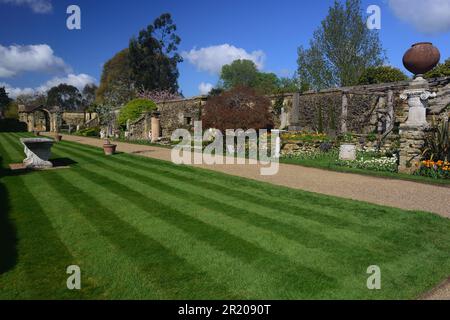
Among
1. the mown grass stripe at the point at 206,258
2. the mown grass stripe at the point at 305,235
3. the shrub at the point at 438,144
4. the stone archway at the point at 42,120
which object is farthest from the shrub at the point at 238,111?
the stone archway at the point at 42,120

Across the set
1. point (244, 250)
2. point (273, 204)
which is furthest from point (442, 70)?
point (244, 250)

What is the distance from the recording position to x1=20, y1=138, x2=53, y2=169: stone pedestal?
11711 mm

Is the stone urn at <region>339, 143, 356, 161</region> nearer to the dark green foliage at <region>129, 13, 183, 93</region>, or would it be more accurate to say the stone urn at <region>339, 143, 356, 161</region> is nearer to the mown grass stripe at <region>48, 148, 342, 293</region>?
the mown grass stripe at <region>48, 148, 342, 293</region>

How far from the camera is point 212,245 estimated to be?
4.86 metres

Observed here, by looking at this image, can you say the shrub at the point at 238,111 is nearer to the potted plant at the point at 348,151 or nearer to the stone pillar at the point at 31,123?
the potted plant at the point at 348,151

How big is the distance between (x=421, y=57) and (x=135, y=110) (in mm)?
27399

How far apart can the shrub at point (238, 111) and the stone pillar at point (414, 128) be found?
29.4ft

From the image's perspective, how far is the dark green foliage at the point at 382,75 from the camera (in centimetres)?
2484

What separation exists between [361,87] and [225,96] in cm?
855

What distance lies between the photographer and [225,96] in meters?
19.6

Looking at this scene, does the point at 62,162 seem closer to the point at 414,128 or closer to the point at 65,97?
the point at 414,128

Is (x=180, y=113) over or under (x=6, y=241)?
over

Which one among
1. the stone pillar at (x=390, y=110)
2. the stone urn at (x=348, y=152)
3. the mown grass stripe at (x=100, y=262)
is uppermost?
the stone pillar at (x=390, y=110)
